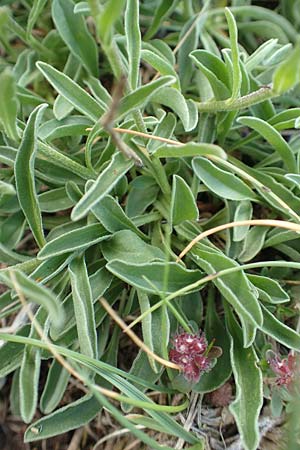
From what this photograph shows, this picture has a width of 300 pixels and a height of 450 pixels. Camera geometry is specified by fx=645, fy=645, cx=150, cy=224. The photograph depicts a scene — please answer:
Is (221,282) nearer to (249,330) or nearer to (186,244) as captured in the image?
(249,330)

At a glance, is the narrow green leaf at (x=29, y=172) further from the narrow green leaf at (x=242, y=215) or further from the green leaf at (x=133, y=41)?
the narrow green leaf at (x=242, y=215)

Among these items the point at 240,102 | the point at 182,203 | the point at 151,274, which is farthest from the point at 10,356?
the point at 240,102

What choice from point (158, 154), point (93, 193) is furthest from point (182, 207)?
point (93, 193)

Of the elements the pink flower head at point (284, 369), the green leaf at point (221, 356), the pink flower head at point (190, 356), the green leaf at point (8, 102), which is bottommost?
the green leaf at point (221, 356)

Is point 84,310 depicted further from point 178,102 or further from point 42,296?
point 178,102

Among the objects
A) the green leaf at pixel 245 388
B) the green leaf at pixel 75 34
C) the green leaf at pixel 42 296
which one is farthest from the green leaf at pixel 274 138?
the green leaf at pixel 42 296

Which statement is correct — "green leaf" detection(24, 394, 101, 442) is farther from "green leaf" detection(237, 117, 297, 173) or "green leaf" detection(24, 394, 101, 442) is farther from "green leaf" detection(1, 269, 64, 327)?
"green leaf" detection(237, 117, 297, 173)

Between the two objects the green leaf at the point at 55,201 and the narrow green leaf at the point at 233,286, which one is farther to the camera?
the green leaf at the point at 55,201

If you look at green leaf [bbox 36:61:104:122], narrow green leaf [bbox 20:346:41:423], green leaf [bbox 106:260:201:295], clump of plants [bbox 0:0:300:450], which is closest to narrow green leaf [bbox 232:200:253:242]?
clump of plants [bbox 0:0:300:450]

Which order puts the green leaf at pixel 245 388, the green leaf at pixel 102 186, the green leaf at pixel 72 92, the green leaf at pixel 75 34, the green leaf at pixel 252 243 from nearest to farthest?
the green leaf at pixel 102 186, the green leaf at pixel 245 388, the green leaf at pixel 72 92, the green leaf at pixel 252 243, the green leaf at pixel 75 34
